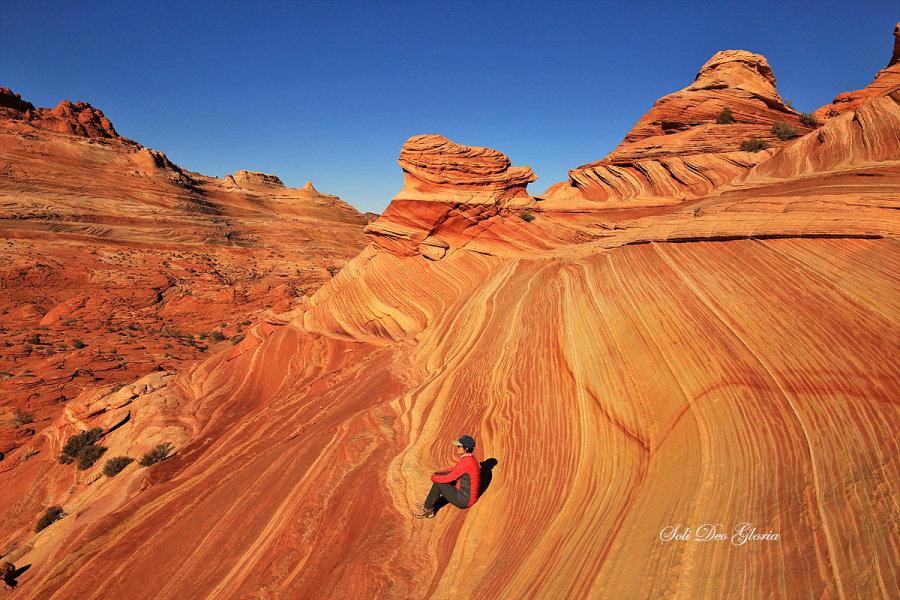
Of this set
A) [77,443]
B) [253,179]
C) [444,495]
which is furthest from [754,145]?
[253,179]

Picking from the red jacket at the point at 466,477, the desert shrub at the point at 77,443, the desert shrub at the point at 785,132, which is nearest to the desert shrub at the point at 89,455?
the desert shrub at the point at 77,443

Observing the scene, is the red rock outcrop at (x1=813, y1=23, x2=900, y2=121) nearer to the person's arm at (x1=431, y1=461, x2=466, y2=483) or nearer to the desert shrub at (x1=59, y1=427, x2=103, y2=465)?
the person's arm at (x1=431, y1=461, x2=466, y2=483)

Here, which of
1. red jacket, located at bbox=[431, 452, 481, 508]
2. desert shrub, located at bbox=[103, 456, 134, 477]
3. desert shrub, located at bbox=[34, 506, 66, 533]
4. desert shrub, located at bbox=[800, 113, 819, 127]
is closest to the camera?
red jacket, located at bbox=[431, 452, 481, 508]

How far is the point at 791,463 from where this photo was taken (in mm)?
3904

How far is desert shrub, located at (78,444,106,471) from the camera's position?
12453 millimetres

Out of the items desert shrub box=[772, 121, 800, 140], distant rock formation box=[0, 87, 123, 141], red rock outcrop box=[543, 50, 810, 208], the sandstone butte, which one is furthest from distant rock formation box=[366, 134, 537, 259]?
distant rock formation box=[0, 87, 123, 141]

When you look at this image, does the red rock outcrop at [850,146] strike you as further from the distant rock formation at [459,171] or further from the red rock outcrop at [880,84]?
the red rock outcrop at [880,84]

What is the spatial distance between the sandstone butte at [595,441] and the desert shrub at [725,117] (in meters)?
8.32

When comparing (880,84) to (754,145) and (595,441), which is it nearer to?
(754,145)

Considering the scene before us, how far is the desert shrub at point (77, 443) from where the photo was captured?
13.0 m

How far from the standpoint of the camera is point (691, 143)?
17531mm

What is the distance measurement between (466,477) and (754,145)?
16658 mm

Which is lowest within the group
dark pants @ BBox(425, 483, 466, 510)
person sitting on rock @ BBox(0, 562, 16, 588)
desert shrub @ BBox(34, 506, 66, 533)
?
desert shrub @ BBox(34, 506, 66, 533)

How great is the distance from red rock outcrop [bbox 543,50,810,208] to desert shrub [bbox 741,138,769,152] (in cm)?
32
